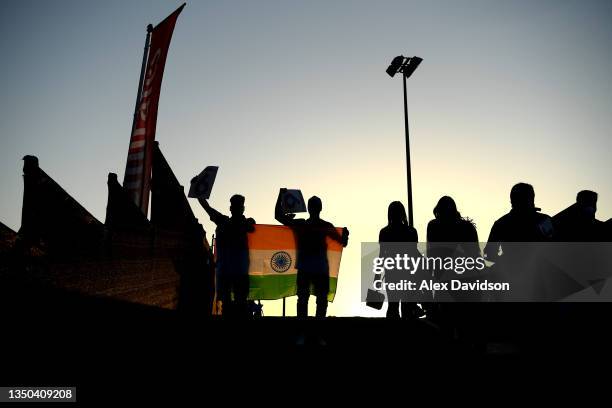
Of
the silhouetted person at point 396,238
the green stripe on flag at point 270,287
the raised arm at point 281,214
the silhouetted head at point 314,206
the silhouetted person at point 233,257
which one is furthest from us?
the green stripe on flag at point 270,287

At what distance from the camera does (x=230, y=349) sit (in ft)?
10.0

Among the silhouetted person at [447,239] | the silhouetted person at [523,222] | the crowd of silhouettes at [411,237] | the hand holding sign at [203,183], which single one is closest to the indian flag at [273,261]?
the crowd of silhouettes at [411,237]

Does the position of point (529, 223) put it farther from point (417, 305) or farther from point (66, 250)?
point (66, 250)

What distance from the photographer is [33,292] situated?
3957 mm

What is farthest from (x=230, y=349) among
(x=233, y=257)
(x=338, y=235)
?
(x=338, y=235)

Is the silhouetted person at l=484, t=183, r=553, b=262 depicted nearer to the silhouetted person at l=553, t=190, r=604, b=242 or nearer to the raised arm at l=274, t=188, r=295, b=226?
the silhouetted person at l=553, t=190, r=604, b=242

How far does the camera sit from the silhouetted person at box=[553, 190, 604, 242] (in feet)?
15.2

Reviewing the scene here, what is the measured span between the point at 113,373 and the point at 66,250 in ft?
8.48

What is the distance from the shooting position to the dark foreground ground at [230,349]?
2729 mm

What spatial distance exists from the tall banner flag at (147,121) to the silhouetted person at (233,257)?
3081 mm

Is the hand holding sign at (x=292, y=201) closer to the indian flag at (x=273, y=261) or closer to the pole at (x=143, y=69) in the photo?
the indian flag at (x=273, y=261)

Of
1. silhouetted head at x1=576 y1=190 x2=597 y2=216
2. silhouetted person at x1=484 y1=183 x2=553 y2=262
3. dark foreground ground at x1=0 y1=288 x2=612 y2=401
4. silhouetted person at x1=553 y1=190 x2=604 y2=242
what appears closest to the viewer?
dark foreground ground at x1=0 y1=288 x2=612 y2=401

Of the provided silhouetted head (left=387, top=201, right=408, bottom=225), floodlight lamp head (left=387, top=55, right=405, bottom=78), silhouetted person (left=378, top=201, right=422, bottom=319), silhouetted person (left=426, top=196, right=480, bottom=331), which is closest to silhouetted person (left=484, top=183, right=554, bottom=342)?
silhouetted person (left=426, top=196, right=480, bottom=331)

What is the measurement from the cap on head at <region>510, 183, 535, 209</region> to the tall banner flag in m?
6.83
